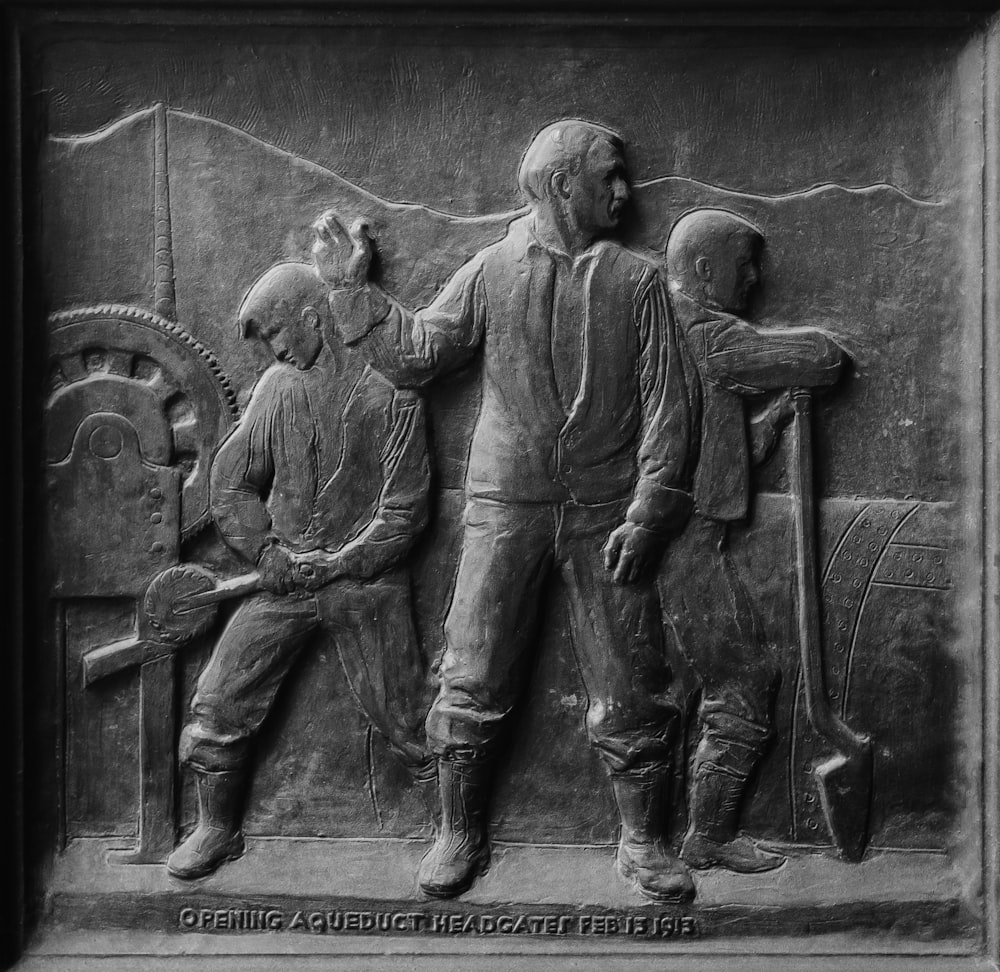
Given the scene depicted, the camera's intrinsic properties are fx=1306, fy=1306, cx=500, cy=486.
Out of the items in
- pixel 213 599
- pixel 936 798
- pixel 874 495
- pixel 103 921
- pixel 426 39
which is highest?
pixel 426 39

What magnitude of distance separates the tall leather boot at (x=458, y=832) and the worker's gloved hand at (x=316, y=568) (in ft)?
1.85

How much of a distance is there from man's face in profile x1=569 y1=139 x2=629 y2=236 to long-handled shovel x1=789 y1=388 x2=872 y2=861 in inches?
26.6

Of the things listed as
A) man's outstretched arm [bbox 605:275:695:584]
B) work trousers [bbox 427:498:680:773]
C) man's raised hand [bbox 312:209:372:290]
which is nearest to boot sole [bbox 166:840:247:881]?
work trousers [bbox 427:498:680:773]

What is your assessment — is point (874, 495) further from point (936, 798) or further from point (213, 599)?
point (213, 599)

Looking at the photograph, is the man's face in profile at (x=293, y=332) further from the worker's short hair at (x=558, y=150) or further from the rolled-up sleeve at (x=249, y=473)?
the worker's short hair at (x=558, y=150)

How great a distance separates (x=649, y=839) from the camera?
11.3ft

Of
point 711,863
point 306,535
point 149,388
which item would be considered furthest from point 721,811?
point 149,388

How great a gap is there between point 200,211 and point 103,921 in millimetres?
1902

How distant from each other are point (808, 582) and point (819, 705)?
327mm

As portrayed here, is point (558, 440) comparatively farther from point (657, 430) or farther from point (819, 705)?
point (819, 705)

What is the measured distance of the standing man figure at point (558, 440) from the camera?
11.0ft

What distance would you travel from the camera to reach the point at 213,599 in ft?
11.3

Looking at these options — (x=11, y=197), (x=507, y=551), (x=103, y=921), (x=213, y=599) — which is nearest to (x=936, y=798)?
(x=507, y=551)

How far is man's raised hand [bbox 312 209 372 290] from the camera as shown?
3.38 m
